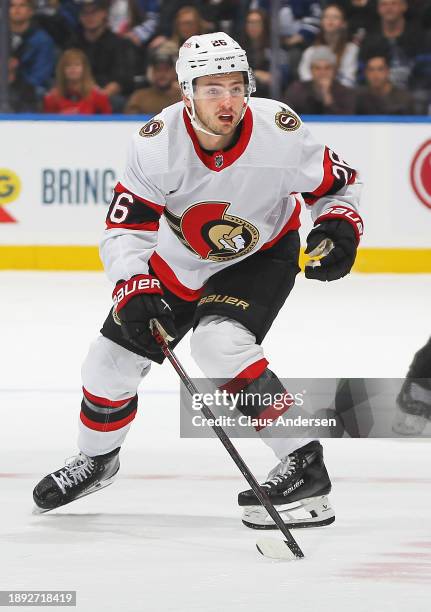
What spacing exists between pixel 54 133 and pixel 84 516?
4725 millimetres

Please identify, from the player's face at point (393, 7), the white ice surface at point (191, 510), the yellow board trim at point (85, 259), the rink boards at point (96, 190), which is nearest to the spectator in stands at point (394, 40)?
the player's face at point (393, 7)

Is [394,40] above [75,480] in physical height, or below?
below

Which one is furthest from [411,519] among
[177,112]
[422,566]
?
[177,112]

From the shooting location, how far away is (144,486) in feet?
12.0

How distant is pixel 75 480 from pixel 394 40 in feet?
17.0

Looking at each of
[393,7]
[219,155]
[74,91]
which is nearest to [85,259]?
[74,91]

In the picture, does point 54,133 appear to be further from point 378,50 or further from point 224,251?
point 224,251

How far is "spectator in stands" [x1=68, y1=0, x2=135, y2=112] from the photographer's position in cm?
805

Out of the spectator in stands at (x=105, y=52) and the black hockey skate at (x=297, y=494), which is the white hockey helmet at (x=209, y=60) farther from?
the spectator in stands at (x=105, y=52)

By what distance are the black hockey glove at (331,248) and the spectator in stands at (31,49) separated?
4.99 metres

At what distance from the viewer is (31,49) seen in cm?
807

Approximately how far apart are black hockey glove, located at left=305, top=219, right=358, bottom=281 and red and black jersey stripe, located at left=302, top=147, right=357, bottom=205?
0.09 meters

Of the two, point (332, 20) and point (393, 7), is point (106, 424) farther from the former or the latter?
point (393, 7)

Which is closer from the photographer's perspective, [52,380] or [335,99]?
[52,380]
